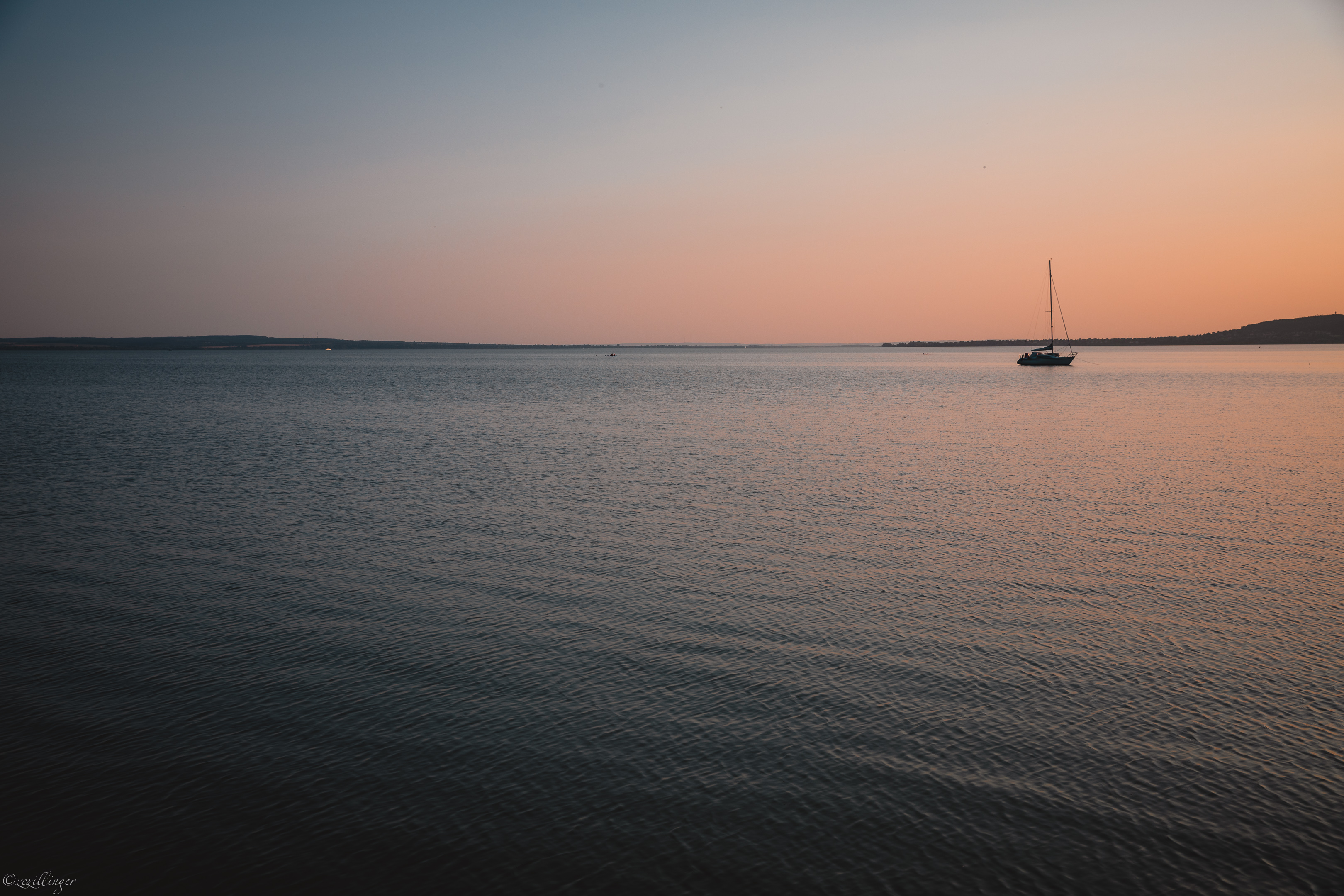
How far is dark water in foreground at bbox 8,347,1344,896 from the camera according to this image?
8.28m

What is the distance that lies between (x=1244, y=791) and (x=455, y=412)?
61389 millimetres

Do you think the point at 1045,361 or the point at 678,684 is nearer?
the point at 678,684

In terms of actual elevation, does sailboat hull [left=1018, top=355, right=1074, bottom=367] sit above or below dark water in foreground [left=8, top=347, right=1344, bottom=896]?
above

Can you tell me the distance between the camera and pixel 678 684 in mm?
12188

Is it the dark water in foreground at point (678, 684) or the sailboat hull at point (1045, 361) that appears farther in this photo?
the sailboat hull at point (1045, 361)

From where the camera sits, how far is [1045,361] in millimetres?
150000

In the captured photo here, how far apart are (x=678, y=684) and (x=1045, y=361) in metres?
156

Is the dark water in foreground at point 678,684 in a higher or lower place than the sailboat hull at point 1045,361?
lower

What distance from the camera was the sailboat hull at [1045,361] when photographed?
149625 mm

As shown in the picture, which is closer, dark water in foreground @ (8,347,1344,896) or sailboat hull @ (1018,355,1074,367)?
dark water in foreground @ (8,347,1344,896)

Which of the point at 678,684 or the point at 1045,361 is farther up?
the point at 1045,361

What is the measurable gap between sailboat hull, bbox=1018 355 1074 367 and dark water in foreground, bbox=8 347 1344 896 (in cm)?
12886

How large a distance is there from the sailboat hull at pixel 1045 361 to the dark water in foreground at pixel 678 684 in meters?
129

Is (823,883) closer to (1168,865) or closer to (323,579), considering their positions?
(1168,865)
